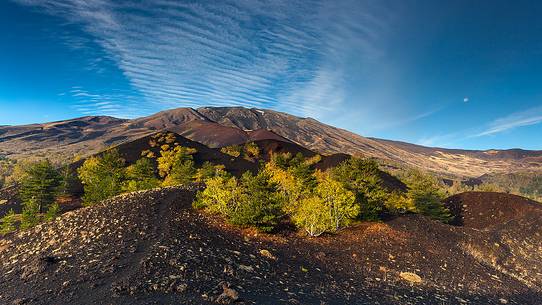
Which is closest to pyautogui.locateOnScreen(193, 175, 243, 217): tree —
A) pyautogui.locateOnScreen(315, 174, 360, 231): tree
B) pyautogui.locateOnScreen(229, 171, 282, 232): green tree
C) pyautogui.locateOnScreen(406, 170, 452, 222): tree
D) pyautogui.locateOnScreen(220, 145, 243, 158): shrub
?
pyautogui.locateOnScreen(229, 171, 282, 232): green tree

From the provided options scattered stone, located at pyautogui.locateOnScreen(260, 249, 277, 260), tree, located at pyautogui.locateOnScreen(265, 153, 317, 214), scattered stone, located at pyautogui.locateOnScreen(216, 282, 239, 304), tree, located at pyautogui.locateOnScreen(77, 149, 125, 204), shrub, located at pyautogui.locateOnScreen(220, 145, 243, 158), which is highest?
shrub, located at pyautogui.locateOnScreen(220, 145, 243, 158)

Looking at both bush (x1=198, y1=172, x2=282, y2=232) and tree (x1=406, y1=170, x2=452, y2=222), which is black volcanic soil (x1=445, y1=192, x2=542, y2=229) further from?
bush (x1=198, y1=172, x2=282, y2=232)

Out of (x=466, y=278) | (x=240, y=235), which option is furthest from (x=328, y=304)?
(x=466, y=278)

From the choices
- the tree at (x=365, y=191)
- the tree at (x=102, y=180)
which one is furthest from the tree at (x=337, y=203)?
the tree at (x=102, y=180)

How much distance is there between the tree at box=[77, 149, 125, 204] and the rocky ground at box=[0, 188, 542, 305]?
500 inches

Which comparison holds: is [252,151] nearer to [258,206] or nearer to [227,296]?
[258,206]

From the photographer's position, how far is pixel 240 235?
21016 mm

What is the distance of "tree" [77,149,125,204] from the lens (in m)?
36.1

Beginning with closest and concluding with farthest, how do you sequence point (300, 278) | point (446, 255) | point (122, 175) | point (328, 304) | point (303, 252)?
point (328, 304) → point (300, 278) → point (303, 252) → point (446, 255) → point (122, 175)

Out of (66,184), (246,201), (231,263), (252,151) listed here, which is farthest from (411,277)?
(252,151)

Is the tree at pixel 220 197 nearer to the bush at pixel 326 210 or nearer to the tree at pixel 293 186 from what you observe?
the tree at pixel 293 186

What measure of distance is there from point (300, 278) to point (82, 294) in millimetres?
9490

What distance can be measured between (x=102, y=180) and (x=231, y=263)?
3085 cm

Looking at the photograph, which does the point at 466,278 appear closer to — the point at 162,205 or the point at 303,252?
the point at 303,252
